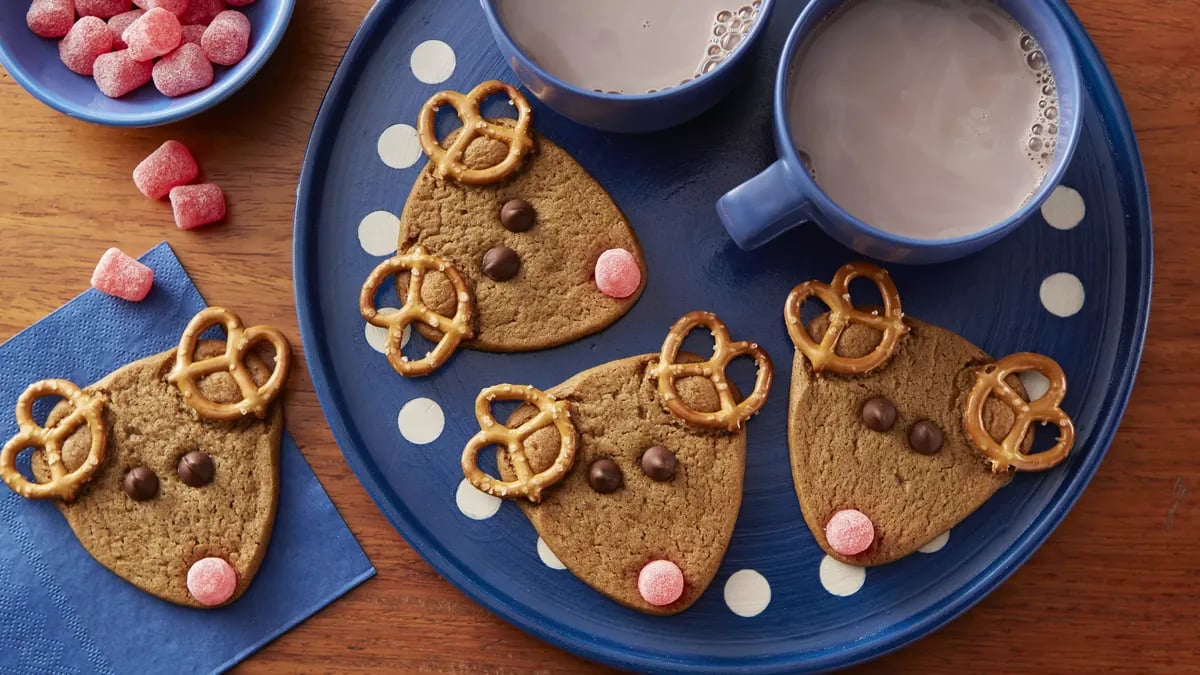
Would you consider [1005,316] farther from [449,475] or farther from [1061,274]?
[449,475]

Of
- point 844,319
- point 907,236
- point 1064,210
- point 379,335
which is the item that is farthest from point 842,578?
point 379,335

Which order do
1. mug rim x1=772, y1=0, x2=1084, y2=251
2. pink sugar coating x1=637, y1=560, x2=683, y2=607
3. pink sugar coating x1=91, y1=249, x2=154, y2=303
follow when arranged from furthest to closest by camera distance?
pink sugar coating x1=91, y1=249, x2=154, y2=303, pink sugar coating x1=637, y1=560, x2=683, y2=607, mug rim x1=772, y1=0, x2=1084, y2=251

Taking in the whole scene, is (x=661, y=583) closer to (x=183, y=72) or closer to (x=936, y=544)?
(x=936, y=544)

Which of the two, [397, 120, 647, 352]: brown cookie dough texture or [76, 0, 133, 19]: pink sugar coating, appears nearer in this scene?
Answer: [397, 120, 647, 352]: brown cookie dough texture

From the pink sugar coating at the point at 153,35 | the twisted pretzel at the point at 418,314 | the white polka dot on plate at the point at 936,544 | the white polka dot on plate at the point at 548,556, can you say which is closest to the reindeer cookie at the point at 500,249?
the twisted pretzel at the point at 418,314

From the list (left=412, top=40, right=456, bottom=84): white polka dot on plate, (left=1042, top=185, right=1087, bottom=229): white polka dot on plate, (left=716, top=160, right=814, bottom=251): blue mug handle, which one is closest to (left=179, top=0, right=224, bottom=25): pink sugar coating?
(left=412, top=40, right=456, bottom=84): white polka dot on plate

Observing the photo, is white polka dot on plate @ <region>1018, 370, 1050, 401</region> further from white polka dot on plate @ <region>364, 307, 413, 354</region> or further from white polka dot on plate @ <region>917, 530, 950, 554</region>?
white polka dot on plate @ <region>364, 307, 413, 354</region>

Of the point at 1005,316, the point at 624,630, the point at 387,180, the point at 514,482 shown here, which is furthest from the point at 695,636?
the point at 387,180
